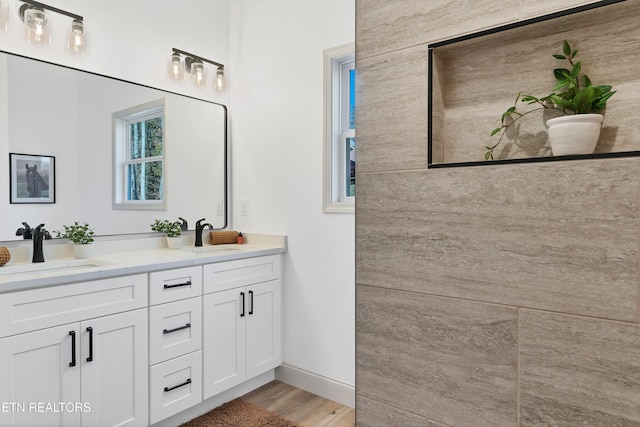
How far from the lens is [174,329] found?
1958mm

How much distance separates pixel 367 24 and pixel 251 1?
72.8 inches

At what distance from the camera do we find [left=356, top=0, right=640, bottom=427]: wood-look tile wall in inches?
35.5

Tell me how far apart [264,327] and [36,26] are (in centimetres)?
203

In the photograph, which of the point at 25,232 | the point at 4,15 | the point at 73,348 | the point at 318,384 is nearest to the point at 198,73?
the point at 4,15

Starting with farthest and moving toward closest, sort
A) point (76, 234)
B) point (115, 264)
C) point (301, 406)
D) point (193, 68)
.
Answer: point (193, 68) → point (301, 406) → point (76, 234) → point (115, 264)

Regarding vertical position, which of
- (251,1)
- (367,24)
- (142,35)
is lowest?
(367,24)

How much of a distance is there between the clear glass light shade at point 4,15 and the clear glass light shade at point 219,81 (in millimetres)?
1187

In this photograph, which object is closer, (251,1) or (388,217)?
(388,217)

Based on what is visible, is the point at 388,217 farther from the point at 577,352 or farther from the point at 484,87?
the point at 577,352

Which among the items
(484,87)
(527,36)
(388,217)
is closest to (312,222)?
(388,217)

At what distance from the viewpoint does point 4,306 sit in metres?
1.42

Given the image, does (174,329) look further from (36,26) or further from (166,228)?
(36,26)

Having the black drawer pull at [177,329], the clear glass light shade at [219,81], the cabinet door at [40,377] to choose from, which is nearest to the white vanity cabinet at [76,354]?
the cabinet door at [40,377]

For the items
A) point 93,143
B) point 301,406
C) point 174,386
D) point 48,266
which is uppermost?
point 93,143
